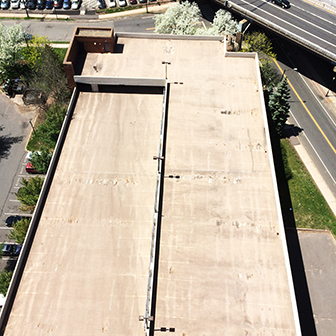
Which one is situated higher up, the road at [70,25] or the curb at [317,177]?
the road at [70,25]

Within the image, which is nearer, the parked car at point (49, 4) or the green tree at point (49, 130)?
the green tree at point (49, 130)

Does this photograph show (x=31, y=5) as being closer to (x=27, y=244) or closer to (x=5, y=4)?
(x=5, y=4)

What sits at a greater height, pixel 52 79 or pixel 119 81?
pixel 52 79

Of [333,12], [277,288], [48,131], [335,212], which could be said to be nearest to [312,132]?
[335,212]

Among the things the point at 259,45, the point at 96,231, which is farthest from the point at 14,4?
the point at 96,231

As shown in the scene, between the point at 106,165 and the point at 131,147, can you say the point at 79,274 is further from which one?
the point at 131,147

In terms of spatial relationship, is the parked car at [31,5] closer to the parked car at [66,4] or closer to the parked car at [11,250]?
the parked car at [66,4]

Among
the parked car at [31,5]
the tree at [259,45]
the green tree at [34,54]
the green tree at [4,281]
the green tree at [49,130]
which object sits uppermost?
the parked car at [31,5]

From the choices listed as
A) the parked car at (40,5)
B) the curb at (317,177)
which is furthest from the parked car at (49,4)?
the curb at (317,177)
